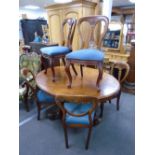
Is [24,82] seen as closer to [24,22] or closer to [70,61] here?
[70,61]

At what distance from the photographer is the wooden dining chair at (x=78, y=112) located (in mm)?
1656

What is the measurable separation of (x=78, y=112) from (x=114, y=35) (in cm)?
242

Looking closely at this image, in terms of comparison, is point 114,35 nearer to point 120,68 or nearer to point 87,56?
point 120,68

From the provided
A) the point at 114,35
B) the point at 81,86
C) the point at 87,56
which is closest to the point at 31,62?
the point at 81,86

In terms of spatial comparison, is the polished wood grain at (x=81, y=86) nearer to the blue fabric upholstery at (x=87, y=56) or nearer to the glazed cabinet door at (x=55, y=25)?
the blue fabric upholstery at (x=87, y=56)

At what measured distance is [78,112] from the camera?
1881mm

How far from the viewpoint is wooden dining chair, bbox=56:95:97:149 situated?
5.43ft

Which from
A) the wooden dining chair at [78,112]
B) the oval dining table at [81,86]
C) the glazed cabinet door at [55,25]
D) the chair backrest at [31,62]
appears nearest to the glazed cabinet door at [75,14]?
the glazed cabinet door at [55,25]

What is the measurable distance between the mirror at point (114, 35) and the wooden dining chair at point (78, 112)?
7.17 ft

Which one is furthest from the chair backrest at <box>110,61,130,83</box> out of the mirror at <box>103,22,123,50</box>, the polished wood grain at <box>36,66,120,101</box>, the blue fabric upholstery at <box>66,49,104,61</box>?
the blue fabric upholstery at <box>66,49,104,61</box>
